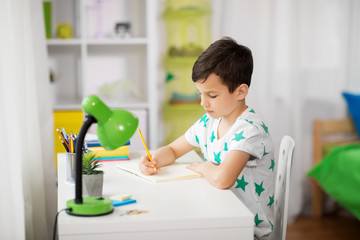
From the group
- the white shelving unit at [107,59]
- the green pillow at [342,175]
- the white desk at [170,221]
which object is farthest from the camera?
the white shelving unit at [107,59]

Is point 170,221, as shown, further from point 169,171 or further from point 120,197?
point 169,171

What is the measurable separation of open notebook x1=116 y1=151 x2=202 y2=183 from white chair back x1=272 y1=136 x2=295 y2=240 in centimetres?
30

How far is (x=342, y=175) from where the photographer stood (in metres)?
3.06

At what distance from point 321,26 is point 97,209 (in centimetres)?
277

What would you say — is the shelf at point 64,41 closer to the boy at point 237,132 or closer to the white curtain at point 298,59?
the white curtain at point 298,59

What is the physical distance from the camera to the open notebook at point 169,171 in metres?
1.56

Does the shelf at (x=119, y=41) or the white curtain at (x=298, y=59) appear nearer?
the shelf at (x=119, y=41)

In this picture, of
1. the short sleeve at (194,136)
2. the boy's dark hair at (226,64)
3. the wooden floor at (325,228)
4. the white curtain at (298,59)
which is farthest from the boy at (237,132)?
the white curtain at (298,59)

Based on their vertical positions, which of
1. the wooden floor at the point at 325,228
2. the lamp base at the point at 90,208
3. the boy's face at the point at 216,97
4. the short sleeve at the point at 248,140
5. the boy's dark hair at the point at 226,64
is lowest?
the wooden floor at the point at 325,228

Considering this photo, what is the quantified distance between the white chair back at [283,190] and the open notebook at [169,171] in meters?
0.30

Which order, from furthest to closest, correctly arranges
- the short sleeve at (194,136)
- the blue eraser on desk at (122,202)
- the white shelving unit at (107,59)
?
the white shelving unit at (107,59) < the short sleeve at (194,136) < the blue eraser on desk at (122,202)

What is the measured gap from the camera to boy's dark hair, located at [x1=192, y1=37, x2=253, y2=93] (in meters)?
1.63

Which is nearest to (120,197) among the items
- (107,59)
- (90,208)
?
(90,208)

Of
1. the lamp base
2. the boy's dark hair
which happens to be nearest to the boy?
the boy's dark hair
